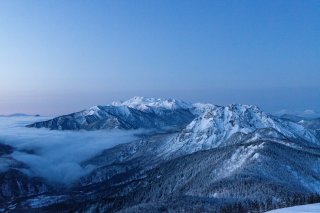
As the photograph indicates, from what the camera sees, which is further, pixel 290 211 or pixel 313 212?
pixel 290 211
